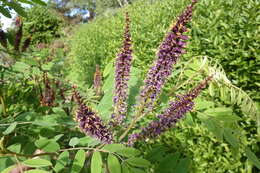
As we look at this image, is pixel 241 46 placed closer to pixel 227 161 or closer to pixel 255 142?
pixel 255 142

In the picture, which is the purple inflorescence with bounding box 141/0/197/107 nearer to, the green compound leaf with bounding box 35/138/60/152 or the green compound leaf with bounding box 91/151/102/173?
the green compound leaf with bounding box 91/151/102/173

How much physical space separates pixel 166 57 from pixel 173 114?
11.8 inches

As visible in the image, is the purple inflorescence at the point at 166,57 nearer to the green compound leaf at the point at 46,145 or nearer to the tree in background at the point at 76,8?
the green compound leaf at the point at 46,145

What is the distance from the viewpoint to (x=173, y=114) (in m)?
1.16

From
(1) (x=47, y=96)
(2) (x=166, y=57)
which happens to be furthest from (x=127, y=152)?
(1) (x=47, y=96)

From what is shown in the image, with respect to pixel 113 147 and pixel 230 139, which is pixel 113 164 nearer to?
pixel 113 147

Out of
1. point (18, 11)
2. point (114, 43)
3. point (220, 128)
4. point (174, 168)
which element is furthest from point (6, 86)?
point (114, 43)

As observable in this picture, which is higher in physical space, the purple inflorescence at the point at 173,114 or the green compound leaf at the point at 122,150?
the purple inflorescence at the point at 173,114

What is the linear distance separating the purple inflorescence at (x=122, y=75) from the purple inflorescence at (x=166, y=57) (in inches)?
4.4

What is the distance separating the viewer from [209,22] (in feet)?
10.1

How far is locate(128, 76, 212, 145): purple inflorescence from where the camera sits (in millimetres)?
1126

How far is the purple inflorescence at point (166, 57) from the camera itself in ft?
3.16

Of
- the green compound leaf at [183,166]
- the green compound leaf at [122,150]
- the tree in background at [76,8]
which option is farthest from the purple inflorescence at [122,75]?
the tree in background at [76,8]

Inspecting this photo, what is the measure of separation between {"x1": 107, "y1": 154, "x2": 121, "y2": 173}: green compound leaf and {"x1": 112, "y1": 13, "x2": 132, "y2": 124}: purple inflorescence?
26 cm
